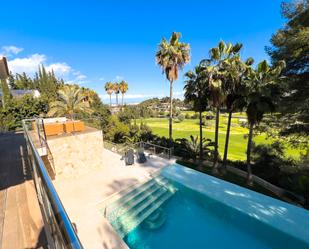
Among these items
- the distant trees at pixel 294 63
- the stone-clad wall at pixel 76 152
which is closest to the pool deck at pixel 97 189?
the stone-clad wall at pixel 76 152

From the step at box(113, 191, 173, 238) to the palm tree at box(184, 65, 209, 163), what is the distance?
21.3ft

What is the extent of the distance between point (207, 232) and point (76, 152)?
7.68 meters

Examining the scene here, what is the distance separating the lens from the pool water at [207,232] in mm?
5543

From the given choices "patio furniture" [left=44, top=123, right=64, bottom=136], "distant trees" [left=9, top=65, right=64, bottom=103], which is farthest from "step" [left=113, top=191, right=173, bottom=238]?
"distant trees" [left=9, top=65, right=64, bottom=103]

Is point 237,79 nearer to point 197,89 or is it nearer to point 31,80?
point 197,89

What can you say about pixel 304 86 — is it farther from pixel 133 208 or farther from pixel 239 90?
pixel 133 208

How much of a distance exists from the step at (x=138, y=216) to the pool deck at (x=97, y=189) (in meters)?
0.69

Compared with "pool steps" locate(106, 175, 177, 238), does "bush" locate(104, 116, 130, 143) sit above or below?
above

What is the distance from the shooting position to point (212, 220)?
6.72 meters

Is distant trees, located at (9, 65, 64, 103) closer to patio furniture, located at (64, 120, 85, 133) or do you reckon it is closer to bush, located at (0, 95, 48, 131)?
bush, located at (0, 95, 48, 131)

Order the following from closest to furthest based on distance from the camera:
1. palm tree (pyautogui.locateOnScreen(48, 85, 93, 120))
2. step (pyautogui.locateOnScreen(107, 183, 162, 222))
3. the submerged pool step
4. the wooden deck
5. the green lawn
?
the wooden deck
step (pyautogui.locateOnScreen(107, 183, 162, 222))
the submerged pool step
palm tree (pyautogui.locateOnScreen(48, 85, 93, 120))
the green lawn

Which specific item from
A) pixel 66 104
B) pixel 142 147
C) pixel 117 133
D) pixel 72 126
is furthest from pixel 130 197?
pixel 117 133

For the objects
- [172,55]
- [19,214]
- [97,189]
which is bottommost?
[97,189]

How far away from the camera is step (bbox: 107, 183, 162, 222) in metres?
6.59
